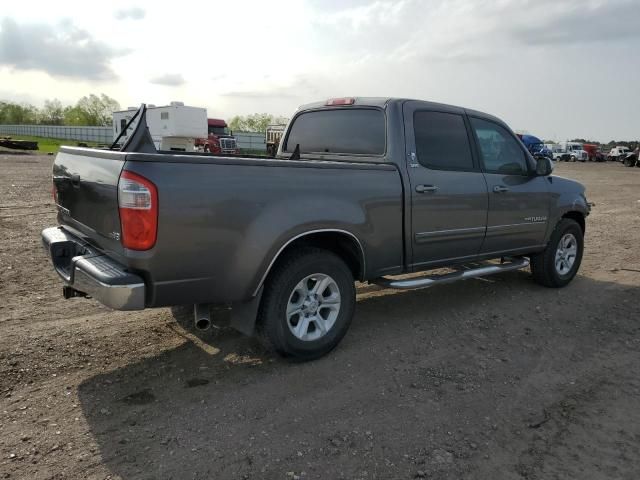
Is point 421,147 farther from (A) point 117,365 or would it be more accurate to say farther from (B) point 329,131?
(A) point 117,365

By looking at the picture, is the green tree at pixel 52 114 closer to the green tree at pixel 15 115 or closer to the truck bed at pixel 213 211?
the green tree at pixel 15 115

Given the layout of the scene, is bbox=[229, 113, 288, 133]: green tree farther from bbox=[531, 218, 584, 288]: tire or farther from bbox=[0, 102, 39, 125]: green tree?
bbox=[531, 218, 584, 288]: tire

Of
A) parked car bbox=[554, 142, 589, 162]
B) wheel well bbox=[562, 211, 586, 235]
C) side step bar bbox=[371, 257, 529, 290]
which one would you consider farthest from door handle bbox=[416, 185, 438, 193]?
parked car bbox=[554, 142, 589, 162]

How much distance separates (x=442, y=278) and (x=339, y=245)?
1.17 metres

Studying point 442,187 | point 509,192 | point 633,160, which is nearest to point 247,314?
point 442,187

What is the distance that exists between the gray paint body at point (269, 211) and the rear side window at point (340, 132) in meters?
0.10

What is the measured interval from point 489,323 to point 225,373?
2.58m

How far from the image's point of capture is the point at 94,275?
10.5ft

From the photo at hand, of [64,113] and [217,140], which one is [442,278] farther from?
[64,113]

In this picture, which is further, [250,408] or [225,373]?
[225,373]

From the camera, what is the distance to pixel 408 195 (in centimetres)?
434

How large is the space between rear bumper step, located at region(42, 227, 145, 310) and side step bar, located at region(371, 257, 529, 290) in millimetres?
2048

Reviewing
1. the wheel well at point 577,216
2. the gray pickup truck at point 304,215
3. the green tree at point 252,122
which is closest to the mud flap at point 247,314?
the gray pickup truck at point 304,215

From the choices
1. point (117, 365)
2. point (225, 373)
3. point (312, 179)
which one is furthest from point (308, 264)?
point (117, 365)
